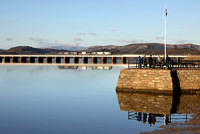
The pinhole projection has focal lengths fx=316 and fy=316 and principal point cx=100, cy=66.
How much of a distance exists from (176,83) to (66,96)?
13149 millimetres

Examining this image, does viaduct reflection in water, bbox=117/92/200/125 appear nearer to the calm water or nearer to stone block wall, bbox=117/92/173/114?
stone block wall, bbox=117/92/173/114

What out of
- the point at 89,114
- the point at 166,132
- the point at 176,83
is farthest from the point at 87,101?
the point at 166,132

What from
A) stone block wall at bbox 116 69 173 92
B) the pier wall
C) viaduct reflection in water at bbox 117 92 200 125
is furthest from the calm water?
the pier wall

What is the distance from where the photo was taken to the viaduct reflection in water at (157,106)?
24.0 m

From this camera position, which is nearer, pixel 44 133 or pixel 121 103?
pixel 44 133

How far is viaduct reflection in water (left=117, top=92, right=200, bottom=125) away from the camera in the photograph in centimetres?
2402

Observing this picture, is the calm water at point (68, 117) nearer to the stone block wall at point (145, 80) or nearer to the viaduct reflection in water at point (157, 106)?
the viaduct reflection in water at point (157, 106)

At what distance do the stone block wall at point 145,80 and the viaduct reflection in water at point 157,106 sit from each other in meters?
1.02

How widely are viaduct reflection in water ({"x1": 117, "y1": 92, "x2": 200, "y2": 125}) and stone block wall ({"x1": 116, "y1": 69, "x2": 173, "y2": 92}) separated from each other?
1024mm

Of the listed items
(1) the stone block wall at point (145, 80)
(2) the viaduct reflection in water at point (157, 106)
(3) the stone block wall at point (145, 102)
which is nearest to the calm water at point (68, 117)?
(2) the viaduct reflection in water at point (157, 106)

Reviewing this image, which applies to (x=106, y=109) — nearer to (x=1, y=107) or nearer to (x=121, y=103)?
(x=121, y=103)

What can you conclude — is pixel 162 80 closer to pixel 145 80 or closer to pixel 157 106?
pixel 145 80

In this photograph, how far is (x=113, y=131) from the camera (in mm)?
20234

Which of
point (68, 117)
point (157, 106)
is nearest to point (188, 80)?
point (157, 106)
